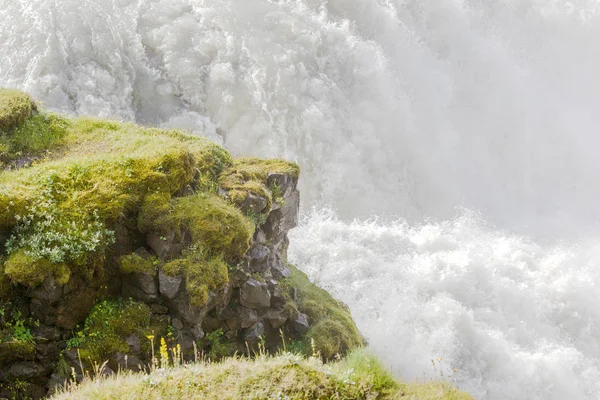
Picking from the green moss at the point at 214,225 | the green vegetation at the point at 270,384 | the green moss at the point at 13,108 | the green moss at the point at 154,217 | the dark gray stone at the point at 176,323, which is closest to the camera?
the green vegetation at the point at 270,384

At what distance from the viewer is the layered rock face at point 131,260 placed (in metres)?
6.29

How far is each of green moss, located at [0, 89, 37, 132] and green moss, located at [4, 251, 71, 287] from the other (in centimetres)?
358

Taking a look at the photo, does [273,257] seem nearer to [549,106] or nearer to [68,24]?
[68,24]

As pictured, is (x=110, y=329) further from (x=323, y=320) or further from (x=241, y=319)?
(x=323, y=320)

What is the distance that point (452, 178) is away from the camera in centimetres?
2112

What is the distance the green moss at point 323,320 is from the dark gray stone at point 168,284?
221cm

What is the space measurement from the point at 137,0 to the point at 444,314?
1521cm

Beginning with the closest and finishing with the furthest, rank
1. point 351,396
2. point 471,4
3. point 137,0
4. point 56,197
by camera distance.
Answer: point 351,396, point 56,197, point 137,0, point 471,4

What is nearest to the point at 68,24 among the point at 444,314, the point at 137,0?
the point at 137,0

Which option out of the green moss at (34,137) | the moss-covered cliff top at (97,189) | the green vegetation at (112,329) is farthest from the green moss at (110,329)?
the green moss at (34,137)

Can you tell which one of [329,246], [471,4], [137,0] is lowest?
[329,246]

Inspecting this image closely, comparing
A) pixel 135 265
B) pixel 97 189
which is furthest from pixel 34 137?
pixel 135 265

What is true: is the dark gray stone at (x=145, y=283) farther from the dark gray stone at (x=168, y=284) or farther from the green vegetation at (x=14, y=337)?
the green vegetation at (x=14, y=337)

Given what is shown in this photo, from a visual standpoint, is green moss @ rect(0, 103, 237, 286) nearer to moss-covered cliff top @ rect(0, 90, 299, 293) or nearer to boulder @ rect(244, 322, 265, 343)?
moss-covered cliff top @ rect(0, 90, 299, 293)
